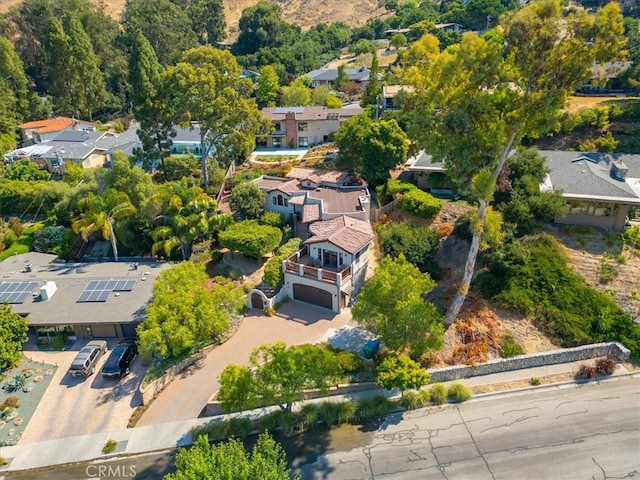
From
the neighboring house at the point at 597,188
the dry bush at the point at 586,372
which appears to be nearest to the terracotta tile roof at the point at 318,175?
the neighboring house at the point at 597,188

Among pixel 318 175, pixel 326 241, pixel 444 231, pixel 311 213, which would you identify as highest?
pixel 318 175

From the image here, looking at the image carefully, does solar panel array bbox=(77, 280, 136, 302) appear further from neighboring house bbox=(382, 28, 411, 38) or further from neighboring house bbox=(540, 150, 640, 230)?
neighboring house bbox=(382, 28, 411, 38)

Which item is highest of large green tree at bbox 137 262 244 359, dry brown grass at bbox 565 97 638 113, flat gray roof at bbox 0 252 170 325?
dry brown grass at bbox 565 97 638 113

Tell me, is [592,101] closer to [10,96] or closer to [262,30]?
[262,30]

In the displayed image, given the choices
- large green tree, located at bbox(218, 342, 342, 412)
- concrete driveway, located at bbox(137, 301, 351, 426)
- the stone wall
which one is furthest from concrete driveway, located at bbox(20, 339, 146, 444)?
the stone wall

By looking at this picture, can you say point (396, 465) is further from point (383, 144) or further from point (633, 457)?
point (383, 144)

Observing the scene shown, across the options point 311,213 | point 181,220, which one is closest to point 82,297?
point 181,220
